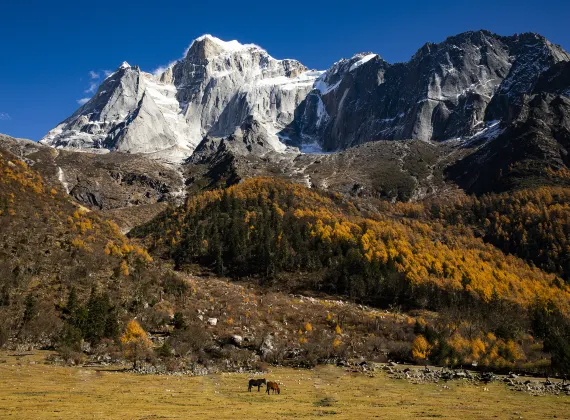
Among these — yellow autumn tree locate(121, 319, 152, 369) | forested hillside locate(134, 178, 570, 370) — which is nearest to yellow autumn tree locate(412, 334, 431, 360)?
forested hillside locate(134, 178, 570, 370)

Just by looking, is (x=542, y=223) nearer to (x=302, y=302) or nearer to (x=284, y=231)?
(x=284, y=231)

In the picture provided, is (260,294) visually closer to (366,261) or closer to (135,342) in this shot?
(366,261)

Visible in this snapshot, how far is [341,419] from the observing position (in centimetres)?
2991

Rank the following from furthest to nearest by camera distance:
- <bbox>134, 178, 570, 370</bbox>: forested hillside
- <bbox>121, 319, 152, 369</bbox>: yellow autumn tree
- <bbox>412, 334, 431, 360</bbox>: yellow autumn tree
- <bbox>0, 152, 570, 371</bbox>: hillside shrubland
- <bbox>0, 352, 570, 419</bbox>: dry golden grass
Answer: <bbox>134, 178, 570, 370</bbox>: forested hillside < <bbox>412, 334, 431, 360</bbox>: yellow autumn tree < <bbox>0, 152, 570, 371</bbox>: hillside shrubland < <bbox>121, 319, 152, 369</bbox>: yellow autumn tree < <bbox>0, 352, 570, 419</bbox>: dry golden grass

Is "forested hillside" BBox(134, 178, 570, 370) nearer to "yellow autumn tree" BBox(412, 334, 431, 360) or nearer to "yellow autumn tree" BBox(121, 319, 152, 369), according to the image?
"yellow autumn tree" BBox(412, 334, 431, 360)

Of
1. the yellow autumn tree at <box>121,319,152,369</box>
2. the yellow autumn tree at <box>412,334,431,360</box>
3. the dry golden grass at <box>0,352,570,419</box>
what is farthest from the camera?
the yellow autumn tree at <box>412,334,431,360</box>

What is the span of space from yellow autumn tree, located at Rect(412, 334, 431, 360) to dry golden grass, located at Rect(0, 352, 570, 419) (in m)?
19.6

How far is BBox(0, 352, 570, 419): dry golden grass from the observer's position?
Answer: 29.5m

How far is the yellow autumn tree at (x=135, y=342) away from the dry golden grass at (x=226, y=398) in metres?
9.02

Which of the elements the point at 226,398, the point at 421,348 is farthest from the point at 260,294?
the point at 226,398

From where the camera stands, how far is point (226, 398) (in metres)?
37.0

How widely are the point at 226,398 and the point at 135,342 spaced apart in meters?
27.6

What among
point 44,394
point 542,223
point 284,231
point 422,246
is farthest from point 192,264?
point 542,223

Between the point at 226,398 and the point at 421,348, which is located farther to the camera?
the point at 421,348
